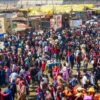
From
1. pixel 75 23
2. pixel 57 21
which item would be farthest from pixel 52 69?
pixel 75 23

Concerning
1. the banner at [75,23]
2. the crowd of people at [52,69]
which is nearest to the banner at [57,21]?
the crowd of people at [52,69]

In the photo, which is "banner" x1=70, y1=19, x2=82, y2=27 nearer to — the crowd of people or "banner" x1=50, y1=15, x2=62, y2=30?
"banner" x1=50, y1=15, x2=62, y2=30

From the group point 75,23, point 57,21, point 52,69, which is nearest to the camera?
point 52,69

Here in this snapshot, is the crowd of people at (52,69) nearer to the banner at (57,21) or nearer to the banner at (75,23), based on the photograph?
the banner at (57,21)

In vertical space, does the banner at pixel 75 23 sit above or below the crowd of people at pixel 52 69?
below

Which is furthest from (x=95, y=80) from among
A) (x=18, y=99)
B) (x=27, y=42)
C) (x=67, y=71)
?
(x=27, y=42)

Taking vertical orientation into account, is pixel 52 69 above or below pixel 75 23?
above

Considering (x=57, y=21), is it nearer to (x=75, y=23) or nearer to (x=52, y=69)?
(x=75, y=23)

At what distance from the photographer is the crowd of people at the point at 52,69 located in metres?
16.3

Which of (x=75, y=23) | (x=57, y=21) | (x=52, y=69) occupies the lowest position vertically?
(x=75, y=23)

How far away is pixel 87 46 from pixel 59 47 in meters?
1.73

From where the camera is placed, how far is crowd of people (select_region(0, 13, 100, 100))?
1627cm

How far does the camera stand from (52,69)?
21203 mm

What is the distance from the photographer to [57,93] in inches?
626
